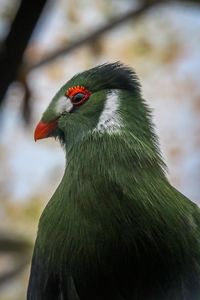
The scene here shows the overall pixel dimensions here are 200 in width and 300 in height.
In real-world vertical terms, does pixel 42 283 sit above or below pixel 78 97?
below

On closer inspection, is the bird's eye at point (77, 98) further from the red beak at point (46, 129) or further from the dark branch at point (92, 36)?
the dark branch at point (92, 36)

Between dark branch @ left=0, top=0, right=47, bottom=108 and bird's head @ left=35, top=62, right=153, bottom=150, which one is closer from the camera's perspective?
dark branch @ left=0, top=0, right=47, bottom=108

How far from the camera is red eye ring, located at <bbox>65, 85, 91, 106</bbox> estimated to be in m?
2.48

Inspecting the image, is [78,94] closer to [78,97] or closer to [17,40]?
[78,97]

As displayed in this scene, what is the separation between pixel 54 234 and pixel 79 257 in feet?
0.39

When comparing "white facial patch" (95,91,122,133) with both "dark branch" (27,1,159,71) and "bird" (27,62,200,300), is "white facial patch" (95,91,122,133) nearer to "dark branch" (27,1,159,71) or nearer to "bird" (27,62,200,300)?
"bird" (27,62,200,300)

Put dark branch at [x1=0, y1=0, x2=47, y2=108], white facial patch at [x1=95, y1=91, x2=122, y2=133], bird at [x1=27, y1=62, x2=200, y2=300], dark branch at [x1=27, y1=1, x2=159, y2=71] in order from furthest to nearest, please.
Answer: dark branch at [x1=27, y1=1, x2=159, y2=71], white facial patch at [x1=95, y1=91, x2=122, y2=133], bird at [x1=27, y1=62, x2=200, y2=300], dark branch at [x1=0, y1=0, x2=47, y2=108]

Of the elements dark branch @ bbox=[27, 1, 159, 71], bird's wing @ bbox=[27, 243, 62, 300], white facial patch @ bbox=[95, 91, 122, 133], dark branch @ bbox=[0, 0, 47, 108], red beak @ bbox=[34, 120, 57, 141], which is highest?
dark branch @ bbox=[27, 1, 159, 71]

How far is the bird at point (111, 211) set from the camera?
211 centimetres

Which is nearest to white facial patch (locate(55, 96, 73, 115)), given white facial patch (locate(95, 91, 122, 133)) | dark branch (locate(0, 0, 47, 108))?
white facial patch (locate(95, 91, 122, 133))

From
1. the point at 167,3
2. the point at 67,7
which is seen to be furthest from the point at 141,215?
the point at 67,7

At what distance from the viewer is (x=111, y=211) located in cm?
217

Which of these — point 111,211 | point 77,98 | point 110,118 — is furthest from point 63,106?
point 111,211

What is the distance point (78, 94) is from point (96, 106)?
73 millimetres
